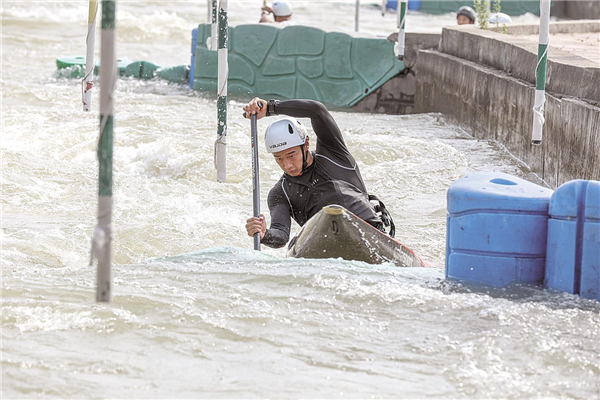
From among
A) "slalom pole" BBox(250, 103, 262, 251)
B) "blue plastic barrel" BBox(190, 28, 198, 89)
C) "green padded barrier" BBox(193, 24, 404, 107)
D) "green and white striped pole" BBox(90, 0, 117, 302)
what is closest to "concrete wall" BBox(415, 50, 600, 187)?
"green padded barrier" BBox(193, 24, 404, 107)

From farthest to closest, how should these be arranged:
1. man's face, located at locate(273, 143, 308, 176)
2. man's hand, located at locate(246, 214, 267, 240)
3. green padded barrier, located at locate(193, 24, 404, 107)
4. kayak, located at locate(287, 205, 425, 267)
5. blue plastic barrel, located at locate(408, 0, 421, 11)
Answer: blue plastic barrel, located at locate(408, 0, 421, 11) → green padded barrier, located at locate(193, 24, 404, 107) → man's face, located at locate(273, 143, 308, 176) → man's hand, located at locate(246, 214, 267, 240) → kayak, located at locate(287, 205, 425, 267)

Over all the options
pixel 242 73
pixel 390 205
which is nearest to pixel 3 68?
pixel 242 73

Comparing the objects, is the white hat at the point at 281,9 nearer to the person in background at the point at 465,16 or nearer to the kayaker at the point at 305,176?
the person in background at the point at 465,16

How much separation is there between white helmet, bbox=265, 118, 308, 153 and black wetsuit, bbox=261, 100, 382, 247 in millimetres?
241

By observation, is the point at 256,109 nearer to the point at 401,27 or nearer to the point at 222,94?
the point at 222,94

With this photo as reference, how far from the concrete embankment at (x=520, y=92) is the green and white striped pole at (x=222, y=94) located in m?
2.60

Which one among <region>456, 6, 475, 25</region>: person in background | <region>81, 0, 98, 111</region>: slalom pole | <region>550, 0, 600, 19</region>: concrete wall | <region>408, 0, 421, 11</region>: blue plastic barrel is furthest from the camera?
<region>408, 0, 421, 11</region>: blue plastic barrel

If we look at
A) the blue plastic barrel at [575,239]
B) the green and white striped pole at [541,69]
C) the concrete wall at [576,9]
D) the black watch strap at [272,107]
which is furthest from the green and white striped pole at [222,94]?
the concrete wall at [576,9]

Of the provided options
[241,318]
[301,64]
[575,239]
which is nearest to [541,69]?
[575,239]

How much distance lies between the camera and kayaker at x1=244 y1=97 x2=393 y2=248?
16.1 feet

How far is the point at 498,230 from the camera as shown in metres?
4.02

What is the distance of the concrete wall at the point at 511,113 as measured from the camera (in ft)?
21.0

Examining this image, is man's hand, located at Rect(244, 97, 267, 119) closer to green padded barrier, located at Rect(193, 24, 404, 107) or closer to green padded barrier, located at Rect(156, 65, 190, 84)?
green padded barrier, located at Rect(193, 24, 404, 107)

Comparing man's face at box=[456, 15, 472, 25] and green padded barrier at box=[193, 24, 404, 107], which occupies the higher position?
man's face at box=[456, 15, 472, 25]
